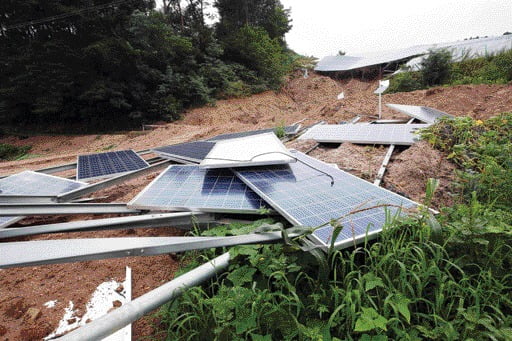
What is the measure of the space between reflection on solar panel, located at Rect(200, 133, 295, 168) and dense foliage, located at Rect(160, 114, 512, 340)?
1.19 meters

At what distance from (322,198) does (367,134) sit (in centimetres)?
329

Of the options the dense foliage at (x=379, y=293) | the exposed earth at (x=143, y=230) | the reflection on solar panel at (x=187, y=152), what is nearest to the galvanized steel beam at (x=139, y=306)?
A: the dense foliage at (x=379, y=293)

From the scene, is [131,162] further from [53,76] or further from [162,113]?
[53,76]

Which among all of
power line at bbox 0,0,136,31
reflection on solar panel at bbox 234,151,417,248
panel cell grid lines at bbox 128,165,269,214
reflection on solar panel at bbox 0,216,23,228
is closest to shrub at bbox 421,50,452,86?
reflection on solar panel at bbox 234,151,417,248

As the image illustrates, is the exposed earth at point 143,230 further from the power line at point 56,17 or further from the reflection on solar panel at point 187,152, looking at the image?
the power line at point 56,17

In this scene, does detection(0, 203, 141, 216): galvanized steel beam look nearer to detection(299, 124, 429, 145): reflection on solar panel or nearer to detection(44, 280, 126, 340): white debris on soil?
detection(44, 280, 126, 340): white debris on soil

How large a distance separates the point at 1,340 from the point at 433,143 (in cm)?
601

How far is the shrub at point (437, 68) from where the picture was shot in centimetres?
1441

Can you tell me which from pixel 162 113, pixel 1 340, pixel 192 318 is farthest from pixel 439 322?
pixel 162 113

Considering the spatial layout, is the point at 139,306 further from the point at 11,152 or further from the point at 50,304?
the point at 11,152

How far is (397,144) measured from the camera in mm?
4516

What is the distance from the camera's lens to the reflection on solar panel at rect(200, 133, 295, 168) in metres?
3.13

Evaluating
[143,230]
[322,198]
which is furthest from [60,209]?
[322,198]

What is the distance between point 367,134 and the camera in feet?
16.7
